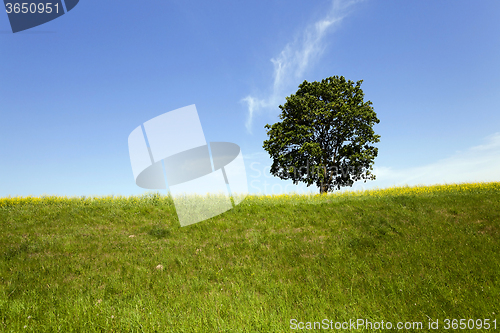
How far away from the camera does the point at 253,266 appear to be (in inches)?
364

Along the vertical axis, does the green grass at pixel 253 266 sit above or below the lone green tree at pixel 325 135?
below

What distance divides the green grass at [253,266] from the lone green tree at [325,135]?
10860mm

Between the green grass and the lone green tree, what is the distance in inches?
428

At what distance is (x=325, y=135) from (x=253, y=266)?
22.2 m

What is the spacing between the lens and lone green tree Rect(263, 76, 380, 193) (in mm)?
26906

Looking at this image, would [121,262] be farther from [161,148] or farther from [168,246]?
[161,148]

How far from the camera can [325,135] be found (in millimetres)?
28766

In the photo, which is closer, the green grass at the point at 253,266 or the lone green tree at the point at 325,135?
the green grass at the point at 253,266

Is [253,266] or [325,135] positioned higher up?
[325,135]

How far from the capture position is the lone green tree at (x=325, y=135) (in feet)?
88.3

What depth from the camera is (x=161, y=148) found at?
36.6 feet

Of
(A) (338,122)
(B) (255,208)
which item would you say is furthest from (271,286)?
(A) (338,122)

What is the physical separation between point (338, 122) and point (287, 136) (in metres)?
5.57

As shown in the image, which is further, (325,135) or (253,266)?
(325,135)
